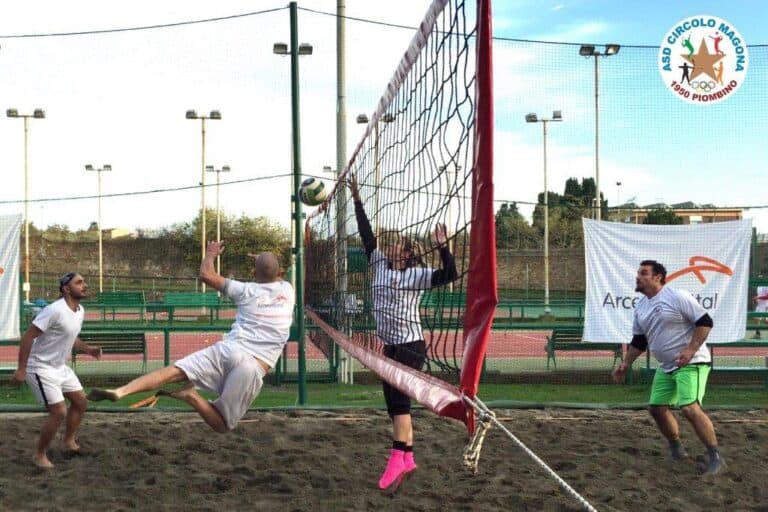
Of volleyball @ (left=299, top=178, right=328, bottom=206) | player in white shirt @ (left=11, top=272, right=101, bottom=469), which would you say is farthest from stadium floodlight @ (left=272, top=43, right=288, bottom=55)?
player in white shirt @ (left=11, top=272, right=101, bottom=469)

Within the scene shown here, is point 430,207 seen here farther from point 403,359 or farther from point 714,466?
point 714,466

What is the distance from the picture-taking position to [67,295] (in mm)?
6945


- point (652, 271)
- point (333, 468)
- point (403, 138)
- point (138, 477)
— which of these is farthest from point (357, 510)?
point (652, 271)

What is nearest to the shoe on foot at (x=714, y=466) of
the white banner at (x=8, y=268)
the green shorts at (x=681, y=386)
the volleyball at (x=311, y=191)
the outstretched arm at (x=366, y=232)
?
the green shorts at (x=681, y=386)

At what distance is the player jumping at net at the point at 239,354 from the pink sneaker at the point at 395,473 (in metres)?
0.98

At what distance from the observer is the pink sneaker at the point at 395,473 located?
5.83m

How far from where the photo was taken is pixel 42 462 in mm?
6574

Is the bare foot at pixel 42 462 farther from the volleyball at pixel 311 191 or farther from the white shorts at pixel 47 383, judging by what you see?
the volleyball at pixel 311 191

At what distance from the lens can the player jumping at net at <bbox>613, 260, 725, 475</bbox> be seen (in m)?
6.54

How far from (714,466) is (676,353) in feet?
2.78

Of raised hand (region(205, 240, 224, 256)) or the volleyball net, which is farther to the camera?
raised hand (region(205, 240, 224, 256))

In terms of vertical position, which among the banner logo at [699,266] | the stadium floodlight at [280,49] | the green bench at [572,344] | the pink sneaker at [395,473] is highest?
the stadium floodlight at [280,49]

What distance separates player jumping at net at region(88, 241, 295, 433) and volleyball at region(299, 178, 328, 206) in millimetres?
3550

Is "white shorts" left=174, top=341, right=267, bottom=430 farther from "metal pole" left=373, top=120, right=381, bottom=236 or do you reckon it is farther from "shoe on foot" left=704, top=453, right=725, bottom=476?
"shoe on foot" left=704, top=453, right=725, bottom=476
